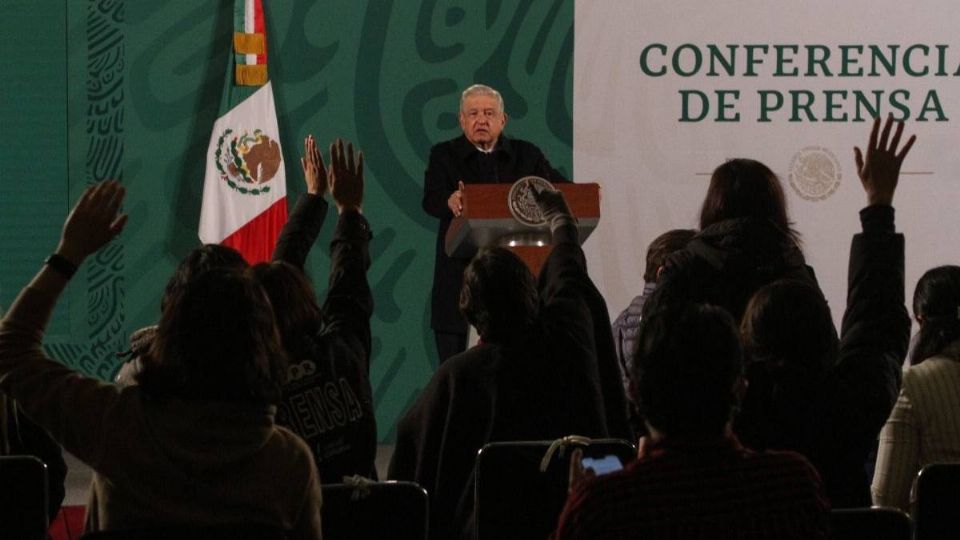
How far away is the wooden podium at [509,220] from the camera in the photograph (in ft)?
16.5

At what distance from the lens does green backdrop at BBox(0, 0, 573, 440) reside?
283 inches

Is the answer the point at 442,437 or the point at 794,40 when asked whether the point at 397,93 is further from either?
the point at 442,437

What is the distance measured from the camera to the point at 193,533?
199cm

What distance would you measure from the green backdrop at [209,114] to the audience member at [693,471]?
5517 millimetres

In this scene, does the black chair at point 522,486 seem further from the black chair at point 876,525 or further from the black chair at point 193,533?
the black chair at point 193,533

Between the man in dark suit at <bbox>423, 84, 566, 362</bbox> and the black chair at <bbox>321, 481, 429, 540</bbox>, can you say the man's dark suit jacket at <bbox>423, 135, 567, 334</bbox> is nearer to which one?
the man in dark suit at <bbox>423, 84, 566, 362</bbox>

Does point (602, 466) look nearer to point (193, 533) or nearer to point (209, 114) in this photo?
point (193, 533)

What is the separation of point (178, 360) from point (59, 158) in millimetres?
5395

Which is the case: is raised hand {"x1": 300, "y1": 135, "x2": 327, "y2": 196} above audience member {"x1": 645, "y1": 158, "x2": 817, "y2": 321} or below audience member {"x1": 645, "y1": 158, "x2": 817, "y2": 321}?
above

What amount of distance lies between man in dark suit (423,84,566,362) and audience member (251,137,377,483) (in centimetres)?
284

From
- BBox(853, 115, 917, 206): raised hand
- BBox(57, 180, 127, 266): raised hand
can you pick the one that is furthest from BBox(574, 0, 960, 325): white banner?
BBox(57, 180, 127, 266): raised hand

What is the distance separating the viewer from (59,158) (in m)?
7.21

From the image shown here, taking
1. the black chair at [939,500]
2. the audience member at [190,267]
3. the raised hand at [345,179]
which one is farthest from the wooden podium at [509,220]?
the black chair at [939,500]

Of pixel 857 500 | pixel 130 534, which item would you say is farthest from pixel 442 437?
pixel 130 534
